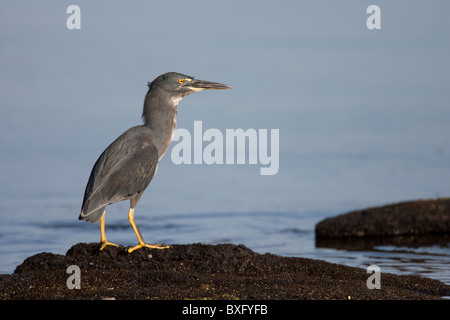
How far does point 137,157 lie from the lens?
979cm

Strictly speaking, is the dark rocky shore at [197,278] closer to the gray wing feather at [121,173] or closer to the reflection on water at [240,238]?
the gray wing feather at [121,173]

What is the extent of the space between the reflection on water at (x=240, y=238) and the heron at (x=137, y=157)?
2.63 metres

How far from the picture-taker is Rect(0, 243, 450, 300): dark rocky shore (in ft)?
24.6

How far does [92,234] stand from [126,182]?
6.09m

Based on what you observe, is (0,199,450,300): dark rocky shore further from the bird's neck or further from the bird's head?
the bird's head

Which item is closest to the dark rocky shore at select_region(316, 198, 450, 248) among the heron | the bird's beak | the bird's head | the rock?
the rock

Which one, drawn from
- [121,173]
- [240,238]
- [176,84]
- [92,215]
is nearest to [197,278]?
[92,215]

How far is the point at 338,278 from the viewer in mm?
9125

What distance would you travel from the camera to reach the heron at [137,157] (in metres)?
9.45

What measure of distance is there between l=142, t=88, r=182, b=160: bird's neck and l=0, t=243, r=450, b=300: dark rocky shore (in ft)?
4.97

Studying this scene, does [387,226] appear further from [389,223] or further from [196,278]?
[196,278]

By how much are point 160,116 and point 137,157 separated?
814 mm
